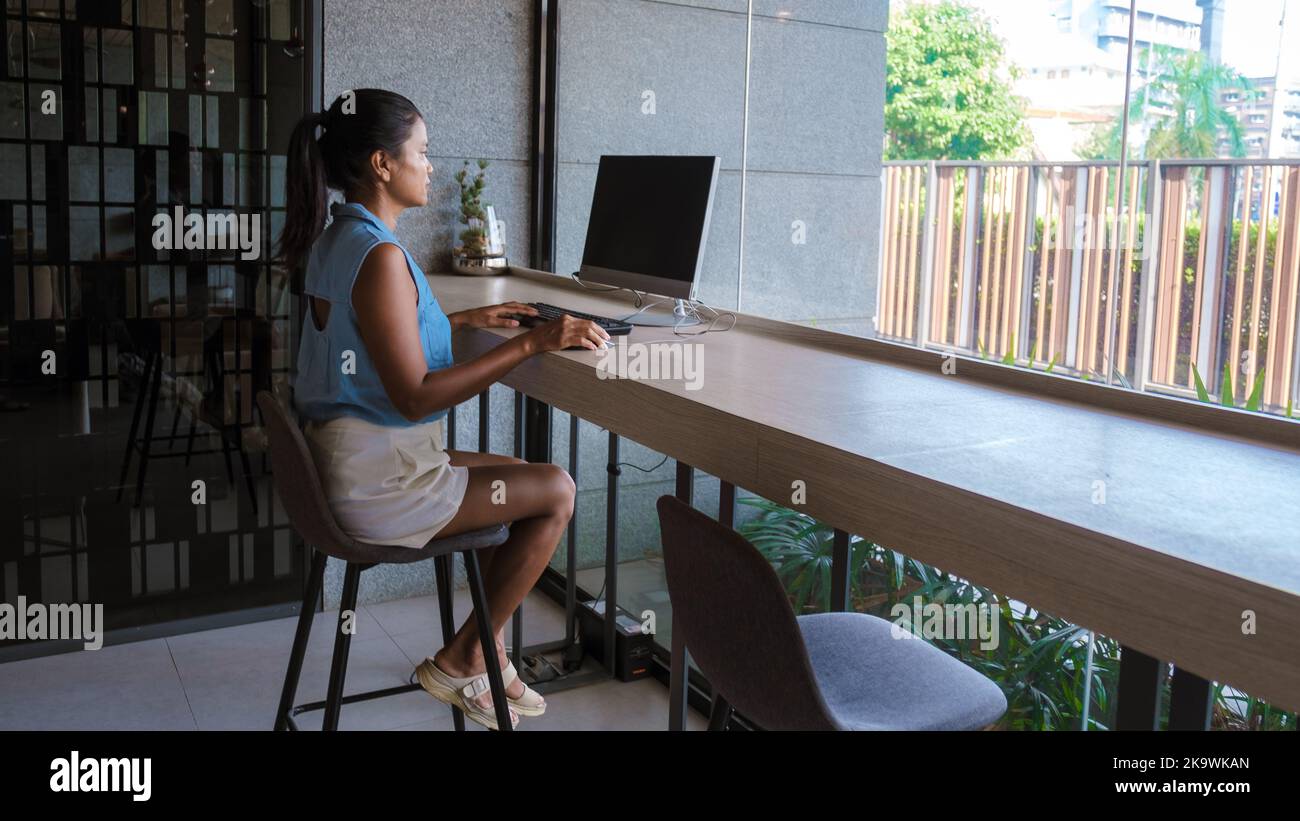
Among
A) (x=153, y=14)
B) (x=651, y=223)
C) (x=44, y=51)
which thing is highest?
(x=153, y=14)

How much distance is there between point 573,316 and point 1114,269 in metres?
1.04

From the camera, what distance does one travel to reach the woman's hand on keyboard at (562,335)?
2.09 metres

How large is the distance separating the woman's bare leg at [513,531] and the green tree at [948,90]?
1018mm

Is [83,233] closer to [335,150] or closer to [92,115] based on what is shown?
[92,115]

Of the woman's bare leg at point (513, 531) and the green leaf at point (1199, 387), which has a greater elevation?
the green leaf at point (1199, 387)

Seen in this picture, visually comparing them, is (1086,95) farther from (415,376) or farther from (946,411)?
(415,376)

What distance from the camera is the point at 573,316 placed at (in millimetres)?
2396

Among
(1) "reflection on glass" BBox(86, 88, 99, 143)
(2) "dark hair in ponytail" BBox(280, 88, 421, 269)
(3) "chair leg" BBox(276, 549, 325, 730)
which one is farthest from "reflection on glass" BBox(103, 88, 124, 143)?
(3) "chair leg" BBox(276, 549, 325, 730)

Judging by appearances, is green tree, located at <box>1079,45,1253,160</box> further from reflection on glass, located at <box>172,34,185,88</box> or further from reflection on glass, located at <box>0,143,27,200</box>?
reflection on glass, located at <box>0,143,27,200</box>

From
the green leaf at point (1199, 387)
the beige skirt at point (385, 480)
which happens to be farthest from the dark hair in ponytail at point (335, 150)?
the green leaf at point (1199, 387)

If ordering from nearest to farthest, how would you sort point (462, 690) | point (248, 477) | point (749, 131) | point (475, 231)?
point (462, 690)
point (749, 131)
point (248, 477)
point (475, 231)

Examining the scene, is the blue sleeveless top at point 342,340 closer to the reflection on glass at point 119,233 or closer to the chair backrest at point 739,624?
the chair backrest at point 739,624

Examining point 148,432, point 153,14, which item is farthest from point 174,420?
point 153,14
